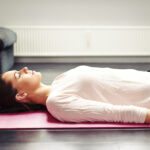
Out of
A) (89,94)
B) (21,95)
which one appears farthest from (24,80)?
(89,94)

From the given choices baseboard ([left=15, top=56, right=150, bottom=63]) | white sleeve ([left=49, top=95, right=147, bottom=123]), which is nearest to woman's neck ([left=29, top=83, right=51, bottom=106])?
white sleeve ([left=49, top=95, right=147, bottom=123])

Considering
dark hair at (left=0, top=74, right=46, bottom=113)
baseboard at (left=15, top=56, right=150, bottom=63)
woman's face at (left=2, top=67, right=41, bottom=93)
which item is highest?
woman's face at (left=2, top=67, right=41, bottom=93)

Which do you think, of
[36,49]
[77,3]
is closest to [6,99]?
[36,49]

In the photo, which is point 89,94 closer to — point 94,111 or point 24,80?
point 94,111

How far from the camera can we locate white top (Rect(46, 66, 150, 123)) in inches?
49.6

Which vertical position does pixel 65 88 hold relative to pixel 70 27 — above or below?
below

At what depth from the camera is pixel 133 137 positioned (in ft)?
3.88

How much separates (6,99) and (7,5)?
2.49 m

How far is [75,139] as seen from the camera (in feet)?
3.88

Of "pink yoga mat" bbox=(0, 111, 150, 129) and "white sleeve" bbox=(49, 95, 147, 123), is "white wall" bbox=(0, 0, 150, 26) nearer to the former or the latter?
"pink yoga mat" bbox=(0, 111, 150, 129)

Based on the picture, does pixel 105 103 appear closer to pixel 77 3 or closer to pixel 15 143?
pixel 15 143

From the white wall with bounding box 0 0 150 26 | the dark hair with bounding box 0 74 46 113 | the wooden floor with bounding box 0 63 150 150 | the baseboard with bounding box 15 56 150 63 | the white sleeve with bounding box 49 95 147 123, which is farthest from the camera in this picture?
the baseboard with bounding box 15 56 150 63

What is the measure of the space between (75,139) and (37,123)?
274 mm

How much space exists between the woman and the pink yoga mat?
0.03 meters
